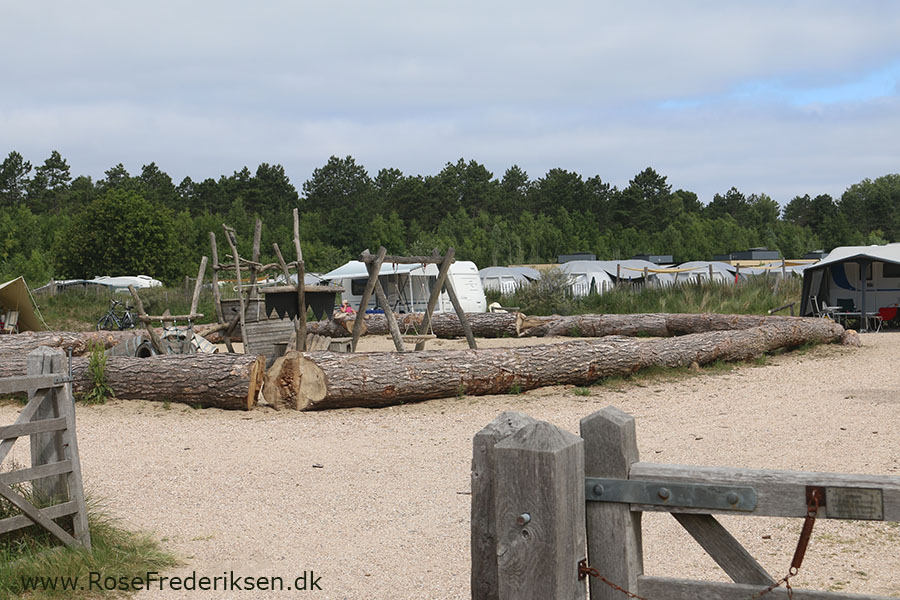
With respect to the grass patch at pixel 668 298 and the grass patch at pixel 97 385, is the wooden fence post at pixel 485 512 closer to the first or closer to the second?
the grass patch at pixel 97 385

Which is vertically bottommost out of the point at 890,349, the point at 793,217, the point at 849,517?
the point at 890,349

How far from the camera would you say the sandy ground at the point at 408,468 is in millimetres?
4590

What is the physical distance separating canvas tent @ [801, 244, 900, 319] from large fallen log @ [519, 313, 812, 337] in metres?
3.95

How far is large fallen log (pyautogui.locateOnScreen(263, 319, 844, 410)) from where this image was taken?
9.88 meters

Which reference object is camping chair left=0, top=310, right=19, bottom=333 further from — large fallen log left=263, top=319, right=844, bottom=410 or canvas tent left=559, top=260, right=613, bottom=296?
canvas tent left=559, top=260, right=613, bottom=296

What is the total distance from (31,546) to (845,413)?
25.1ft

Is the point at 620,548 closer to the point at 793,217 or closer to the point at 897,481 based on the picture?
the point at 897,481

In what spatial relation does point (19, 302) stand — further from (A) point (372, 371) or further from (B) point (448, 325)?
(A) point (372, 371)

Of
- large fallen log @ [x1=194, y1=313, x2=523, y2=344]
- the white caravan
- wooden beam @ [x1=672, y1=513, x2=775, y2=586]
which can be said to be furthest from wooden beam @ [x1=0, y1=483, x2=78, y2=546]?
the white caravan

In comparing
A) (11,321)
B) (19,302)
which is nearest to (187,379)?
(11,321)

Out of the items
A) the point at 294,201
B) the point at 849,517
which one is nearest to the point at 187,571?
the point at 849,517

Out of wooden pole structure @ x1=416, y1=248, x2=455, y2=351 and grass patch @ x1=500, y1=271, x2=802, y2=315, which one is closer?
wooden pole structure @ x1=416, y1=248, x2=455, y2=351

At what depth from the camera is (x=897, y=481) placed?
78.7 inches

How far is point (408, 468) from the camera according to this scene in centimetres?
702
